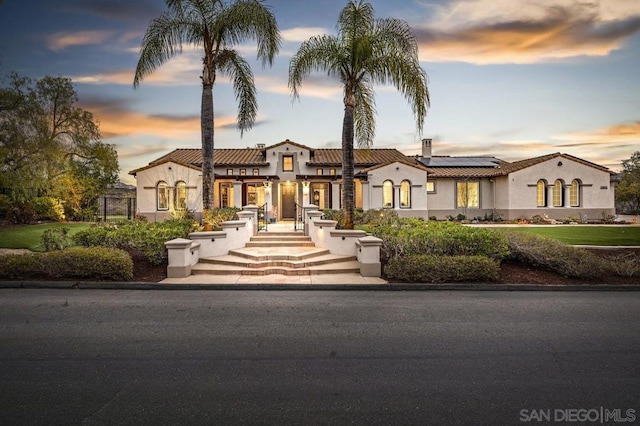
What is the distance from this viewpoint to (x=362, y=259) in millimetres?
9891

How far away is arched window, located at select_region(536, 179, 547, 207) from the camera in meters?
26.7

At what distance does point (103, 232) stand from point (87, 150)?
22644mm

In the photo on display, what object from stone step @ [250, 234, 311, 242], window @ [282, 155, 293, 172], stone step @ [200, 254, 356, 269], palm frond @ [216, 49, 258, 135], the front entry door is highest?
palm frond @ [216, 49, 258, 135]

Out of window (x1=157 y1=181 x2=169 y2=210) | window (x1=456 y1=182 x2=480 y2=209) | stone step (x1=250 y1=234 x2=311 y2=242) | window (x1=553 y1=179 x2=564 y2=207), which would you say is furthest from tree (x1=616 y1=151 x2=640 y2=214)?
window (x1=157 y1=181 x2=169 y2=210)

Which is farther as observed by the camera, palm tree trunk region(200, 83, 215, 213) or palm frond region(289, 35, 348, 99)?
palm frond region(289, 35, 348, 99)

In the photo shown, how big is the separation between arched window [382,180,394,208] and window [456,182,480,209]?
6211mm

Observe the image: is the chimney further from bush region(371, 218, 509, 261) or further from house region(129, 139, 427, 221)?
bush region(371, 218, 509, 261)

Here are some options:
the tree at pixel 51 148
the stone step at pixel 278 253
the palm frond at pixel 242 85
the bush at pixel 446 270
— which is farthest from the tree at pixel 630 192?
the tree at pixel 51 148

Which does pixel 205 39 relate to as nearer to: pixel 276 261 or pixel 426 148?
pixel 276 261

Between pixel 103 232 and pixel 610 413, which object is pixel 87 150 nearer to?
pixel 103 232

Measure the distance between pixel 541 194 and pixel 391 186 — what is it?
39.7ft

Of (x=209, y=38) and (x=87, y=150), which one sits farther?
(x=87, y=150)

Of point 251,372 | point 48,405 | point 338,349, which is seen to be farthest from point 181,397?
point 338,349

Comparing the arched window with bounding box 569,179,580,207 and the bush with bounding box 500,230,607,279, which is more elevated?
the arched window with bounding box 569,179,580,207
